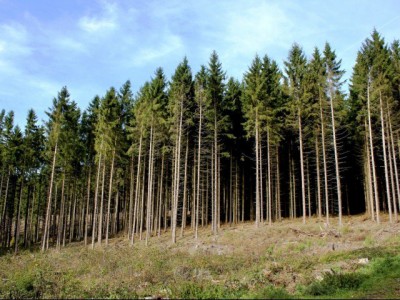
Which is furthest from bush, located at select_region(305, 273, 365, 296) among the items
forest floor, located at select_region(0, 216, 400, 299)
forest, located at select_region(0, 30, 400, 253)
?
forest, located at select_region(0, 30, 400, 253)

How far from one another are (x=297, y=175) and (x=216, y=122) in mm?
15850

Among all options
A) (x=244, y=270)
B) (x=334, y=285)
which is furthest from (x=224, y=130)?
(x=334, y=285)

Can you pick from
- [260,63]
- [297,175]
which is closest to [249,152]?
[297,175]

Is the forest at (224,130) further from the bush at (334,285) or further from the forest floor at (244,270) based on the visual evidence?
the bush at (334,285)

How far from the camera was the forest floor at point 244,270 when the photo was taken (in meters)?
10.3

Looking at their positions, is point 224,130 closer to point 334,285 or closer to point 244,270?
point 244,270

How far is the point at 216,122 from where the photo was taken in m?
30.1

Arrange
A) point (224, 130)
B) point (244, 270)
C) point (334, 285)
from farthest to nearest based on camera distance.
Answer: point (224, 130), point (244, 270), point (334, 285)

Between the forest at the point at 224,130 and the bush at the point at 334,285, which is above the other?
the forest at the point at 224,130

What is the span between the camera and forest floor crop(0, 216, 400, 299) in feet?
33.7

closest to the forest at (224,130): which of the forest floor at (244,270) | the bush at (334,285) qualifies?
the forest floor at (244,270)

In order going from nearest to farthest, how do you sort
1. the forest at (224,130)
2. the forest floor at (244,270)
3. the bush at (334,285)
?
the bush at (334,285) → the forest floor at (244,270) → the forest at (224,130)

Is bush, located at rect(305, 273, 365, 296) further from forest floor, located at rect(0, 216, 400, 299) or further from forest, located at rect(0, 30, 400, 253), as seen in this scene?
forest, located at rect(0, 30, 400, 253)

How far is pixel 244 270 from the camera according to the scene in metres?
14.6
